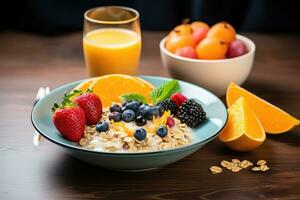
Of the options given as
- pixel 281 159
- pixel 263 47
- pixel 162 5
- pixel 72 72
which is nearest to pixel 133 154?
pixel 281 159

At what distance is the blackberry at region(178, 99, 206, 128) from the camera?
1.18 m

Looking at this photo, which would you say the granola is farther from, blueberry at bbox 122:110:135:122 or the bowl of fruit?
the bowl of fruit

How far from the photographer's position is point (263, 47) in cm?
179

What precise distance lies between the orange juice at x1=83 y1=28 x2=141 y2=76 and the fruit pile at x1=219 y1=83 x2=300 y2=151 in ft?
1.04

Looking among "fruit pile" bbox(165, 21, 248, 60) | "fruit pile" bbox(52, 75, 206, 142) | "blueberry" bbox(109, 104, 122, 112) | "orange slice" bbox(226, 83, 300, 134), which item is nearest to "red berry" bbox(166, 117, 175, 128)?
"fruit pile" bbox(52, 75, 206, 142)

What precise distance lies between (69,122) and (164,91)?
0.87 feet

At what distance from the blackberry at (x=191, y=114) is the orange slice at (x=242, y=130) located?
0.06 metres

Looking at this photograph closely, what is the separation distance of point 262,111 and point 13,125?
1.77ft

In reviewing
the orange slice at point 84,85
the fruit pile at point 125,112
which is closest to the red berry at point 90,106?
the fruit pile at point 125,112

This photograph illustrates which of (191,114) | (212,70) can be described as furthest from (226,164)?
(212,70)

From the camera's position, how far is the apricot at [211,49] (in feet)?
4.63

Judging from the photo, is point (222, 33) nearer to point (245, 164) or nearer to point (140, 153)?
point (245, 164)

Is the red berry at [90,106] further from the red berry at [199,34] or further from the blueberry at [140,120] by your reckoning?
the red berry at [199,34]

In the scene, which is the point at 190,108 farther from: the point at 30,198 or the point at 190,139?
the point at 30,198
